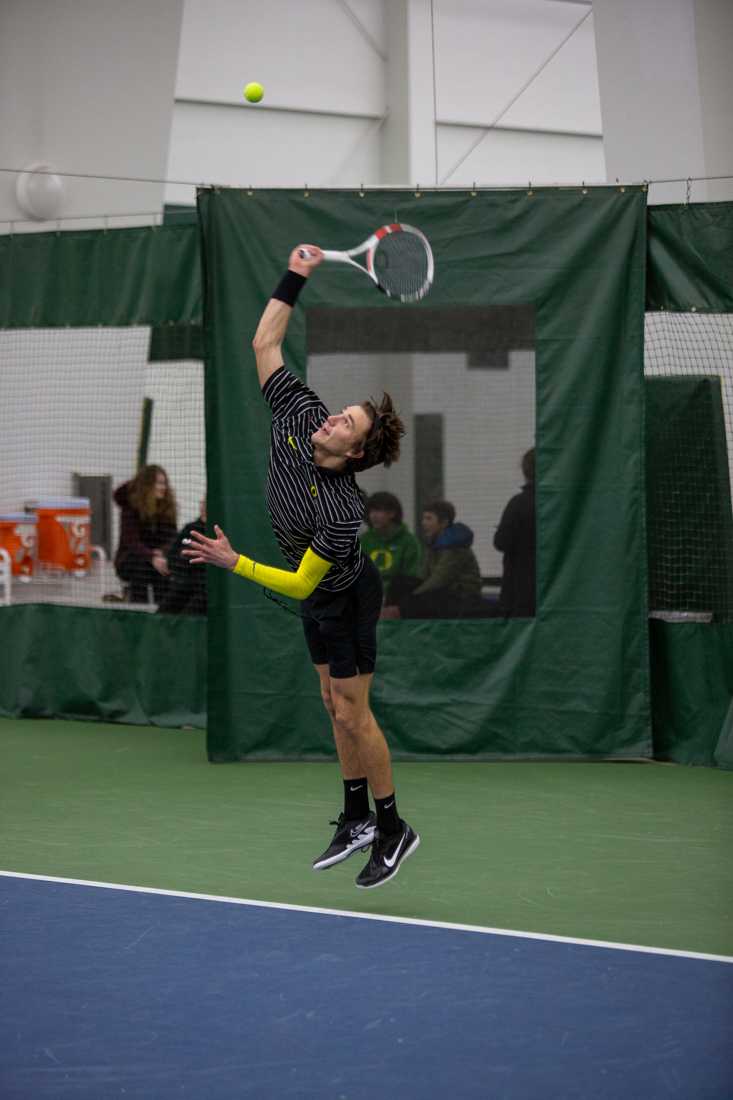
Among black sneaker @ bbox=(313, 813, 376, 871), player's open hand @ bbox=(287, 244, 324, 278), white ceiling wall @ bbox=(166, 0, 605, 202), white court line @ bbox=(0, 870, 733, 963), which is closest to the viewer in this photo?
white court line @ bbox=(0, 870, 733, 963)

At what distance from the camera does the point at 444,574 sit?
6.58 metres

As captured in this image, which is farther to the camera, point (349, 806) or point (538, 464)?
point (538, 464)

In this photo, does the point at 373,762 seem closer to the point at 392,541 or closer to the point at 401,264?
the point at 401,264

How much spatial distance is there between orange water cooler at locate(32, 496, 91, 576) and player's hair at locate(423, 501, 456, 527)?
2591mm

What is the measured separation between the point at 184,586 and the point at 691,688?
2664 millimetres

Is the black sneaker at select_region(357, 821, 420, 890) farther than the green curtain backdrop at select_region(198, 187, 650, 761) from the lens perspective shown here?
No

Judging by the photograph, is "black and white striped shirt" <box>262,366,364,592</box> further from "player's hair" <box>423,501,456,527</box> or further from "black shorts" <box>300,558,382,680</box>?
"player's hair" <box>423,501,456,527</box>

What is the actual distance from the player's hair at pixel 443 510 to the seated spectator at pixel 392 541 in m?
0.15

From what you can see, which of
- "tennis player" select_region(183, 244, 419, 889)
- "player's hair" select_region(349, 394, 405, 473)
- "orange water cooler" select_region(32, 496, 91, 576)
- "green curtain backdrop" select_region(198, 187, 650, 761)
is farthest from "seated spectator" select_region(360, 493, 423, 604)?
"player's hair" select_region(349, 394, 405, 473)

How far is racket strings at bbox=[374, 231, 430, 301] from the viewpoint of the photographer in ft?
18.2

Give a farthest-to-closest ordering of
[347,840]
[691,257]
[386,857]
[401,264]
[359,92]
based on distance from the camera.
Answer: [359,92]
[691,257]
[401,264]
[347,840]
[386,857]

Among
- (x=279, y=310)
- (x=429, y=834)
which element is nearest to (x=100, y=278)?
(x=279, y=310)

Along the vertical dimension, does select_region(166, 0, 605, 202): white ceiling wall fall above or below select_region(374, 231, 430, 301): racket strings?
above

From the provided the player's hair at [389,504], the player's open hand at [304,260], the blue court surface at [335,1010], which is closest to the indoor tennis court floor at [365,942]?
the blue court surface at [335,1010]
